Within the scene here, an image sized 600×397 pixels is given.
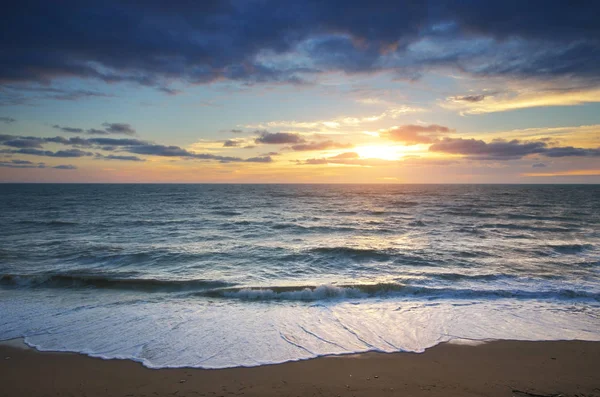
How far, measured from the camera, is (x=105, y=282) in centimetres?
1418

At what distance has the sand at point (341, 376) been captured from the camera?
620 centimetres

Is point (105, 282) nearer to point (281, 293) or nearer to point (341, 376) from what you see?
point (281, 293)

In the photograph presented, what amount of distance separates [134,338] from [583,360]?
1069 cm

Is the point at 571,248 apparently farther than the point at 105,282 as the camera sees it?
Yes

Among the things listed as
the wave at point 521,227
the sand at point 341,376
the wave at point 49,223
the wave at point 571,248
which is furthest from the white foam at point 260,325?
the wave at point 49,223

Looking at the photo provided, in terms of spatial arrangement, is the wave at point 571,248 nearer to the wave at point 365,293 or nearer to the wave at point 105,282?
the wave at point 365,293

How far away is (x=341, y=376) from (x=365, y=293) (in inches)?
245

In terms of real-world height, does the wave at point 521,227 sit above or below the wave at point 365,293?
above

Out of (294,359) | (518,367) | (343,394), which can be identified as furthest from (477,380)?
(294,359)

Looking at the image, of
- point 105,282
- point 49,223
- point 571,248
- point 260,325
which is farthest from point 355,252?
point 49,223

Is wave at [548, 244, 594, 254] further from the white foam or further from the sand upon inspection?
the sand

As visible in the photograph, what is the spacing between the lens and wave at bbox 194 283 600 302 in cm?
1225

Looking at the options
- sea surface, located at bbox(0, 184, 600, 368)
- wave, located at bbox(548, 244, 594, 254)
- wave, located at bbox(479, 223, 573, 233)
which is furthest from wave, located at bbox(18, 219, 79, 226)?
wave, located at bbox(479, 223, 573, 233)

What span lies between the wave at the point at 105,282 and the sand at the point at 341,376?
19.2ft
